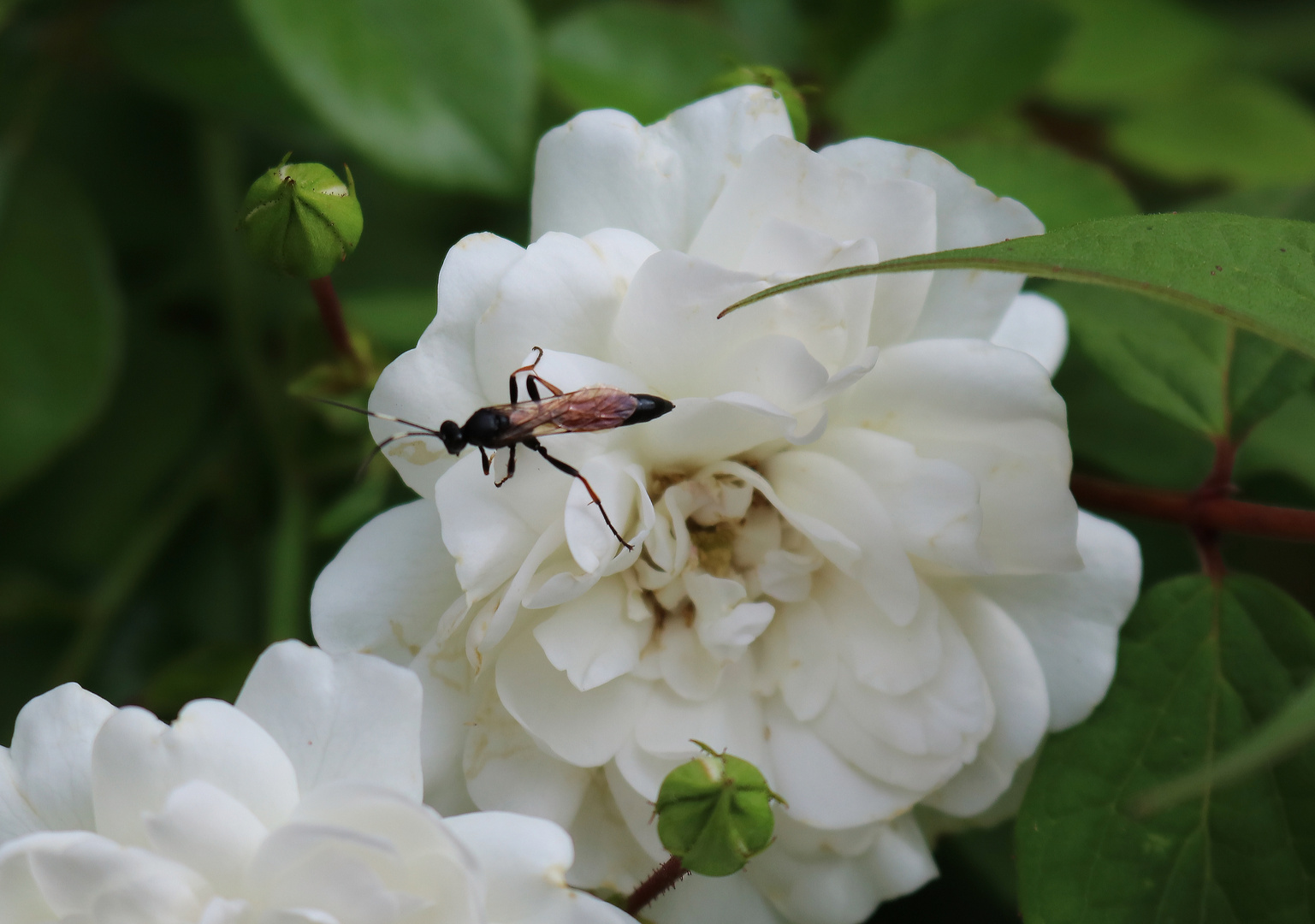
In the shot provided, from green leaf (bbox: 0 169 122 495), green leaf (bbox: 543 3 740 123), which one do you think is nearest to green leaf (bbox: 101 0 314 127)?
green leaf (bbox: 0 169 122 495)

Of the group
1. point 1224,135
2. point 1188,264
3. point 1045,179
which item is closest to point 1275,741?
point 1188,264

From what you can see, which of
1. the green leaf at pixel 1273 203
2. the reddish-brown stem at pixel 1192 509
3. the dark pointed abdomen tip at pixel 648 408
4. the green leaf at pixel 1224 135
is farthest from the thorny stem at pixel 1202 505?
the green leaf at pixel 1224 135

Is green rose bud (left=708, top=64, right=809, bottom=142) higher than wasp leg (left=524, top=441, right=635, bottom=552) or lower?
higher

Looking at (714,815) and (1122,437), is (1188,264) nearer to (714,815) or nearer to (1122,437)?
(714,815)

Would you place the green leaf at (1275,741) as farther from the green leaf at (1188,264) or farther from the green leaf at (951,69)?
the green leaf at (951,69)

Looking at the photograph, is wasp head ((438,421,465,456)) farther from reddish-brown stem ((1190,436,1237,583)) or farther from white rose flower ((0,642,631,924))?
reddish-brown stem ((1190,436,1237,583))

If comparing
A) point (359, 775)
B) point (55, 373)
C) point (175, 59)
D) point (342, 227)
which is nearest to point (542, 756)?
point (359, 775)
